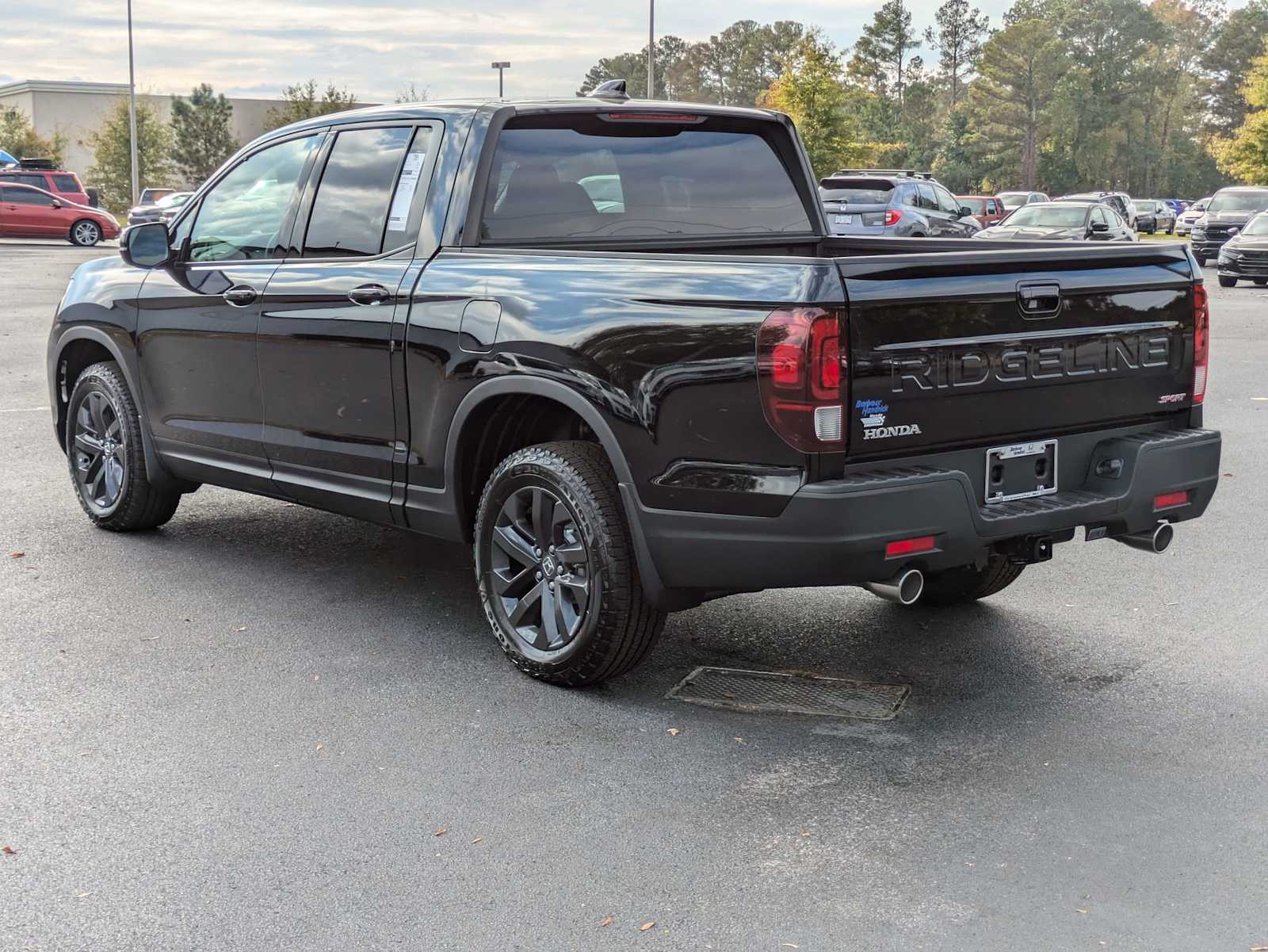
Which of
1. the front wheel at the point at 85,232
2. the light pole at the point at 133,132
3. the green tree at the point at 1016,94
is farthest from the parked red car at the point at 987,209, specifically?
the green tree at the point at 1016,94

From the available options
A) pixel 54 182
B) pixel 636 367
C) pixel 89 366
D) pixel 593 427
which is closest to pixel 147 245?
pixel 89 366

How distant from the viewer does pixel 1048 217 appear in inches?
1133

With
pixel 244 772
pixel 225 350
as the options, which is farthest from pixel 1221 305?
pixel 244 772

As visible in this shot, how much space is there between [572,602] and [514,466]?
1.60 ft

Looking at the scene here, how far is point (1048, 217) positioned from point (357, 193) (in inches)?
987

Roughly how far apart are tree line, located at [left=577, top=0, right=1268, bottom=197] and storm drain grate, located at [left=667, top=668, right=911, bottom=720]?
92625 millimetres

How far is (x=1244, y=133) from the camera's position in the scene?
55.8 metres

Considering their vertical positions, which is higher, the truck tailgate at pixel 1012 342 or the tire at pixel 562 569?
the truck tailgate at pixel 1012 342

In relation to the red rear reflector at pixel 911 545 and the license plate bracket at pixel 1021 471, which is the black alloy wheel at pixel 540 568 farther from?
the license plate bracket at pixel 1021 471

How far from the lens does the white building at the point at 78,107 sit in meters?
97.6

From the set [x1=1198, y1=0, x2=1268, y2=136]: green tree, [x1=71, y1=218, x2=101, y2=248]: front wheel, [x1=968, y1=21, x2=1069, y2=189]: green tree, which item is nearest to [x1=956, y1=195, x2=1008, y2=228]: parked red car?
[x1=71, y1=218, x2=101, y2=248]: front wheel

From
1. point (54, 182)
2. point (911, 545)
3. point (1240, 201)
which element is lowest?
point (911, 545)

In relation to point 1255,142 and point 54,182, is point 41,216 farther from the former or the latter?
point 1255,142

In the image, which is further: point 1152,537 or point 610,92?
point 610,92
